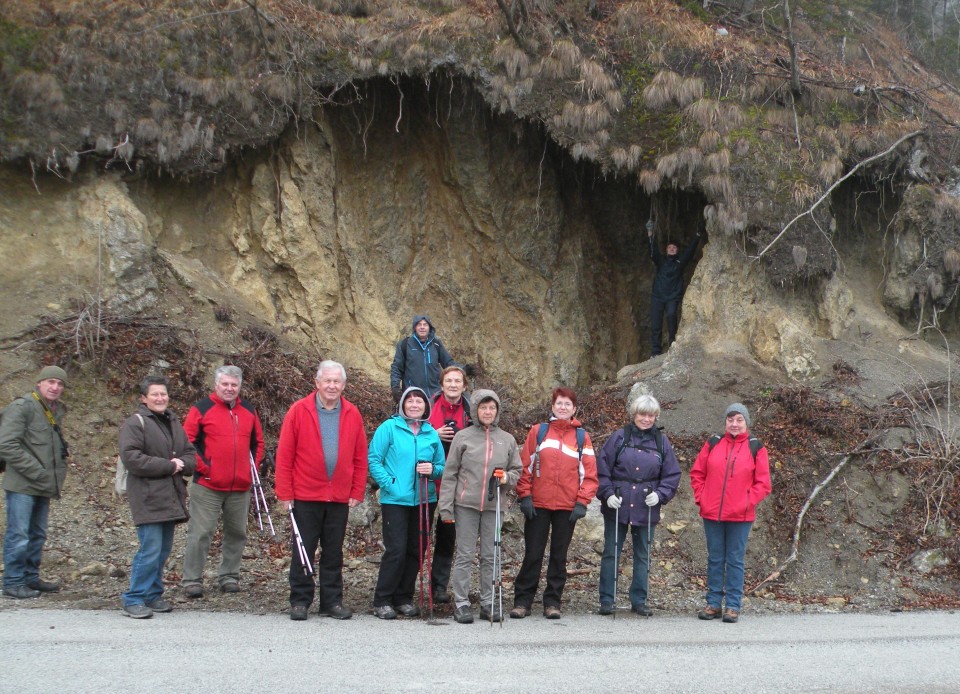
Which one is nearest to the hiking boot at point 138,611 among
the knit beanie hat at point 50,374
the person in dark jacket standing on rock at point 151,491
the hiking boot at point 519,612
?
the person in dark jacket standing on rock at point 151,491

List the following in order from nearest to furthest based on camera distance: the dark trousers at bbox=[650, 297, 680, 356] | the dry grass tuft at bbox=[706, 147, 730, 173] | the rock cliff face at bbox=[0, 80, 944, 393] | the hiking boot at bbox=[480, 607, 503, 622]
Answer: the hiking boot at bbox=[480, 607, 503, 622] < the rock cliff face at bbox=[0, 80, 944, 393] < the dry grass tuft at bbox=[706, 147, 730, 173] < the dark trousers at bbox=[650, 297, 680, 356]

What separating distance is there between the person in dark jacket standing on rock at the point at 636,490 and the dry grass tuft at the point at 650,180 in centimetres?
571

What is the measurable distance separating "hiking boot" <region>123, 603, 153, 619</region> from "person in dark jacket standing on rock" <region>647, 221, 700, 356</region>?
901 cm

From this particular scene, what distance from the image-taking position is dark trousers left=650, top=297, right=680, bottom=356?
45.4 feet

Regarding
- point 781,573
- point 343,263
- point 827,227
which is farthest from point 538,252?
point 781,573

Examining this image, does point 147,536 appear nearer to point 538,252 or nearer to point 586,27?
point 538,252

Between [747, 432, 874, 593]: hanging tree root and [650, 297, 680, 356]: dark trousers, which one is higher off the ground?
[650, 297, 680, 356]: dark trousers

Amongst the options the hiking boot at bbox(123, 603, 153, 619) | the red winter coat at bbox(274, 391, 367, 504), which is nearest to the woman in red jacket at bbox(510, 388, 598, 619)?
the red winter coat at bbox(274, 391, 367, 504)

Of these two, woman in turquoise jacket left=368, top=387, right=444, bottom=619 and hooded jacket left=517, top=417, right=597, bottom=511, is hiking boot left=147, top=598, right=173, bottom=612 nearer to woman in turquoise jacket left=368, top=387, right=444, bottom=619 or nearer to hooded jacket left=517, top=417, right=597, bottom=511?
woman in turquoise jacket left=368, top=387, right=444, bottom=619

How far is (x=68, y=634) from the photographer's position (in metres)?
6.24

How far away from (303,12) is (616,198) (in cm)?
583

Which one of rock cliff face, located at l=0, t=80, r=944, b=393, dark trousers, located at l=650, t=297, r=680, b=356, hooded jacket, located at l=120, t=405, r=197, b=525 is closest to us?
hooded jacket, located at l=120, t=405, r=197, b=525

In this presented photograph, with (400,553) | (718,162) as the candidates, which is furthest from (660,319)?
(400,553)

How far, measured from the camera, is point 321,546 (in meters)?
7.17
